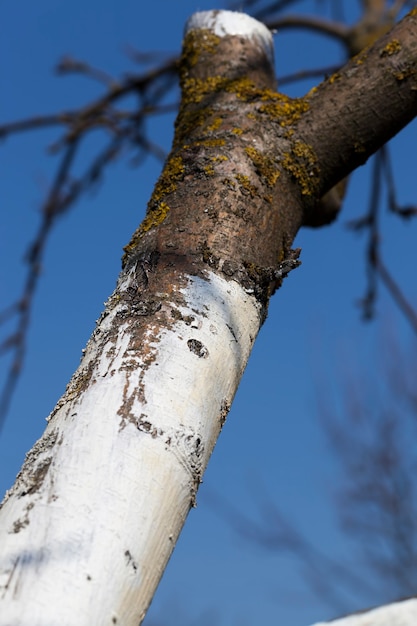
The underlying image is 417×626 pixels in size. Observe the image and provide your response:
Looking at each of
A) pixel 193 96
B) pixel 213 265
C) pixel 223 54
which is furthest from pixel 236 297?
pixel 223 54

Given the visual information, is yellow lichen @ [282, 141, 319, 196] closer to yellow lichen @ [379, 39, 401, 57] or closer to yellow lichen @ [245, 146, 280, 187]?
yellow lichen @ [245, 146, 280, 187]

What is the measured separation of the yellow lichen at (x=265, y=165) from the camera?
102cm

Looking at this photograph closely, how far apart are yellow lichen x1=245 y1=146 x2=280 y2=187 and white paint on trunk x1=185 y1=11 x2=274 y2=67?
38cm

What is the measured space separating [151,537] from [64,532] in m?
0.08

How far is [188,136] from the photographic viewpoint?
3.64 feet

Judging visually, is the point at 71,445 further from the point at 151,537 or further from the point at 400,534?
the point at 400,534

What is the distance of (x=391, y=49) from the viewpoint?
44.8 inches

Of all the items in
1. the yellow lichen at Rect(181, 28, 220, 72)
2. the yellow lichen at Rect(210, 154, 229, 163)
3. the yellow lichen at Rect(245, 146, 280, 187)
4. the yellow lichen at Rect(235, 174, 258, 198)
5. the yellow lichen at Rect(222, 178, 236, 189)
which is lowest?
the yellow lichen at Rect(222, 178, 236, 189)

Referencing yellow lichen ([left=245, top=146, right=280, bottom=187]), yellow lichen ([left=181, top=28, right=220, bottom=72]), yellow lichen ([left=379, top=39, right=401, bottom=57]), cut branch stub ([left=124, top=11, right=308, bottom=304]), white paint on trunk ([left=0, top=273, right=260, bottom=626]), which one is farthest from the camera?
yellow lichen ([left=181, top=28, right=220, bottom=72])

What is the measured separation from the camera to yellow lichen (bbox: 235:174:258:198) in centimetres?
98

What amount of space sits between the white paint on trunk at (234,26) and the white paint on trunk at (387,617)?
3.30 feet

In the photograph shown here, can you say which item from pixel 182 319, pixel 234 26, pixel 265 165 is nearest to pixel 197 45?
pixel 234 26

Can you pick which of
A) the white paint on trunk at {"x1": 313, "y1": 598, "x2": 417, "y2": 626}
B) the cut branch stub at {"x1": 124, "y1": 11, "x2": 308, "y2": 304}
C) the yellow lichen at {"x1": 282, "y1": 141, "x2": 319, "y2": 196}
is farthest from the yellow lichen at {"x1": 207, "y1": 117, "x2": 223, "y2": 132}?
the white paint on trunk at {"x1": 313, "y1": 598, "x2": 417, "y2": 626}

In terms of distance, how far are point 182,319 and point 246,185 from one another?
0.92 feet
